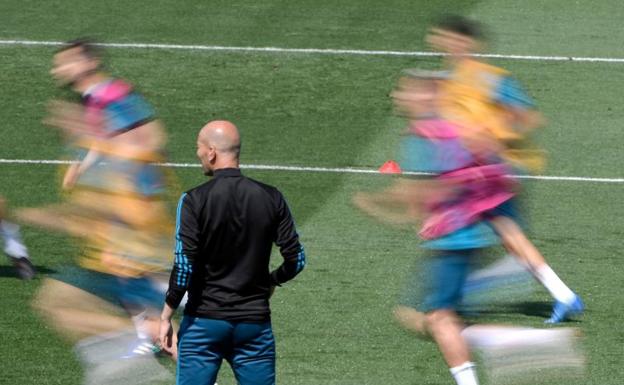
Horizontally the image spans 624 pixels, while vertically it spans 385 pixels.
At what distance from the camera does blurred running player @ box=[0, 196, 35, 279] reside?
11.3 metres

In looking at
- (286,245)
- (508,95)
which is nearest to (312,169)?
(508,95)

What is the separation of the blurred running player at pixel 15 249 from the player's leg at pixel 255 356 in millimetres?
4293

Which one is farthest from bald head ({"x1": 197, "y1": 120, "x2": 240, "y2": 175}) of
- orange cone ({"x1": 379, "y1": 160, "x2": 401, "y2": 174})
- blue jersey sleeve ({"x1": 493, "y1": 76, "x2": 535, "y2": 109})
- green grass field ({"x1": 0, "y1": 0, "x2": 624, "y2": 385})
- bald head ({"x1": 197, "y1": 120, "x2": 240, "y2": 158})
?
orange cone ({"x1": 379, "y1": 160, "x2": 401, "y2": 174})

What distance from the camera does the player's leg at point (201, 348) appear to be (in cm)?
734

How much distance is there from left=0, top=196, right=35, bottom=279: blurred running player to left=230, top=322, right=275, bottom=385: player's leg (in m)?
4.29

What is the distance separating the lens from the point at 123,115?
367 inches

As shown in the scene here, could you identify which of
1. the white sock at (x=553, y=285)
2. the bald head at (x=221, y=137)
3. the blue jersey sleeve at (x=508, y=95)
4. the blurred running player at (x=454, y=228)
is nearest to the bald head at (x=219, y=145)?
the bald head at (x=221, y=137)

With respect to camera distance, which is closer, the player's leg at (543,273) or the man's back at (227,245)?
the man's back at (227,245)

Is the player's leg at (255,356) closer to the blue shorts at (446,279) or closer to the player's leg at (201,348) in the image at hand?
the player's leg at (201,348)

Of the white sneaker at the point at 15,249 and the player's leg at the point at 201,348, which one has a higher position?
the player's leg at the point at 201,348

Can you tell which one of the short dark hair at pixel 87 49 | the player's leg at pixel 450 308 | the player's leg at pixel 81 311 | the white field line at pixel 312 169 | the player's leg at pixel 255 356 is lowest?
the white field line at pixel 312 169

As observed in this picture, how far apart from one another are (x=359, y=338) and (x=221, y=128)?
Result: 3.23m

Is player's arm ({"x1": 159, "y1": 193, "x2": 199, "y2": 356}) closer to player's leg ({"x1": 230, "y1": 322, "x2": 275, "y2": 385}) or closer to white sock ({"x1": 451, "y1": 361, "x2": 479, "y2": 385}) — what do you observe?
player's leg ({"x1": 230, "y1": 322, "x2": 275, "y2": 385})

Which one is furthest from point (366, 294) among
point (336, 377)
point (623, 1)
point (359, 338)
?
point (623, 1)
